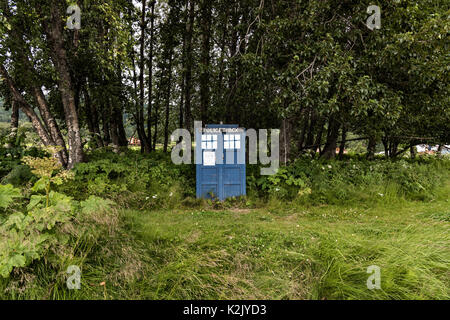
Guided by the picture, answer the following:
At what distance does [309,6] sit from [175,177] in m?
5.47

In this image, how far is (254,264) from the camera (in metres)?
2.90


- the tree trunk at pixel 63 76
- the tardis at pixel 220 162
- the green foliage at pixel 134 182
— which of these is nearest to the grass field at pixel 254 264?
the green foliage at pixel 134 182

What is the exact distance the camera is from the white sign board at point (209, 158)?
18.9 ft

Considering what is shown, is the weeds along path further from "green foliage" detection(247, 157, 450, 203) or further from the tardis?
the tardis

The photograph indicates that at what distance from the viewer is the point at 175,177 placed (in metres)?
6.16

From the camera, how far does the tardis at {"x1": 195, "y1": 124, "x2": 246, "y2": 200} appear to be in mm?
5758

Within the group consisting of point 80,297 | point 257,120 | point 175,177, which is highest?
point 257,120

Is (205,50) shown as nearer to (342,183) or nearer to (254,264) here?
(342,183)

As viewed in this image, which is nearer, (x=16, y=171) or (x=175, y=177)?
(x=16, y=171)

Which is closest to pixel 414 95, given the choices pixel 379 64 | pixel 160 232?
pixel 379 64

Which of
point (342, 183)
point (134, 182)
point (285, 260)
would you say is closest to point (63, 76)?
point (134, 182)

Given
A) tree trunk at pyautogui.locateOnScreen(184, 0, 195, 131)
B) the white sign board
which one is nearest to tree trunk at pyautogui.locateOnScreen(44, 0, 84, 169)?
the white sign board

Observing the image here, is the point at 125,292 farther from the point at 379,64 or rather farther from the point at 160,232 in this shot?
the point at 379,64
